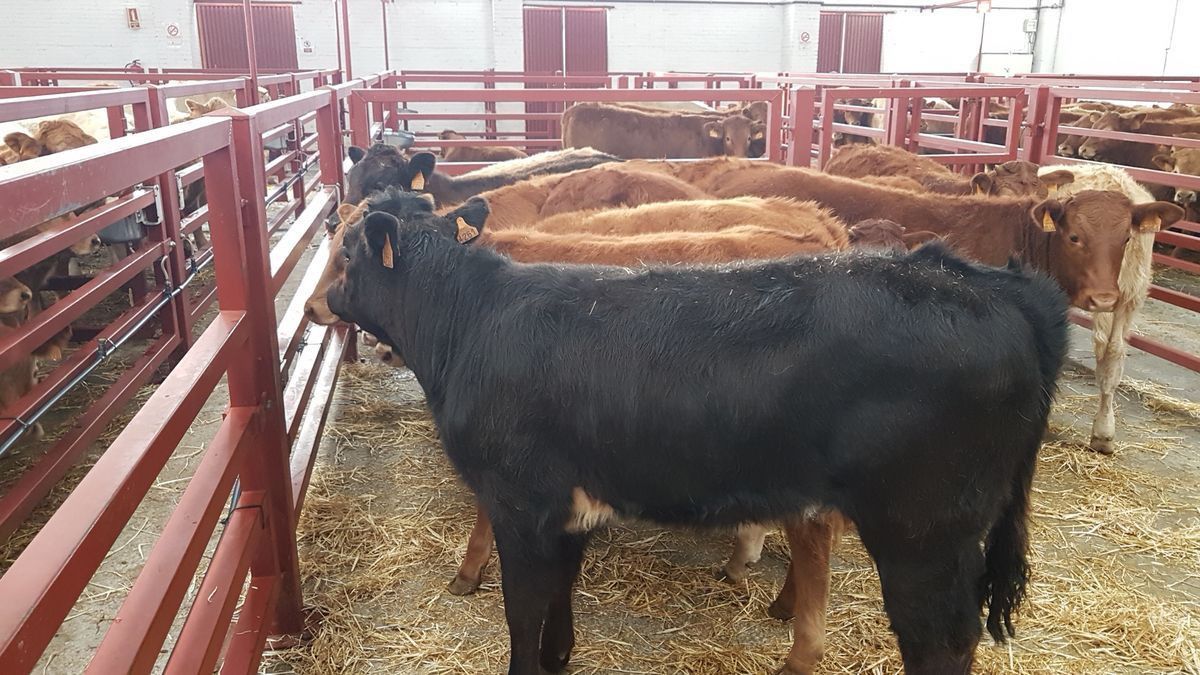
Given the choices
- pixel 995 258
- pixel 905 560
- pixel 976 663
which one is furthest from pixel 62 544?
pixel 995 258

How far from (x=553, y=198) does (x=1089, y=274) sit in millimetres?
3139

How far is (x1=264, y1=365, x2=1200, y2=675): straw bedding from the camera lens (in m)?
3.05

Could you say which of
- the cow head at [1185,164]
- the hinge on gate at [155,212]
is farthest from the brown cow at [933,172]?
the hinge on gate at [155,212]

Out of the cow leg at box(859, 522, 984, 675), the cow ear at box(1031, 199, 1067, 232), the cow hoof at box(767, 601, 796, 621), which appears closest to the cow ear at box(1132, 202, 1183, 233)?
the cow ear at box(1031, 199, 1067, 232)

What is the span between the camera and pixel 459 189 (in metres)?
6.09

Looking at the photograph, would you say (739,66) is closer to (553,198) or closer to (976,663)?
(553,198)

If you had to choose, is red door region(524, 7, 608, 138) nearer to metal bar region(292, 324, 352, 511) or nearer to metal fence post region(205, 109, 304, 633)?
metal bar region(292, 324, 352, 511)

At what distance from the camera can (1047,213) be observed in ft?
15.3

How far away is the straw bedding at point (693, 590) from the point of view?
10.0 ft

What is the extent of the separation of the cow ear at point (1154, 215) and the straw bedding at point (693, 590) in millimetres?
1311

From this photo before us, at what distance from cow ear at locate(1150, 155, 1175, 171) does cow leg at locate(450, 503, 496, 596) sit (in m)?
9.38

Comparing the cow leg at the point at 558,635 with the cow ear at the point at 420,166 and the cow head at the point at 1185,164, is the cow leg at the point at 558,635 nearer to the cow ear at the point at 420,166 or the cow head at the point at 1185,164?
the cow ear at the point at 420,166

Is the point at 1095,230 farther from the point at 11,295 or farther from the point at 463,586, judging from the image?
the point at 11,295

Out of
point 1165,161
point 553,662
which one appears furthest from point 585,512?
point 1165,161
